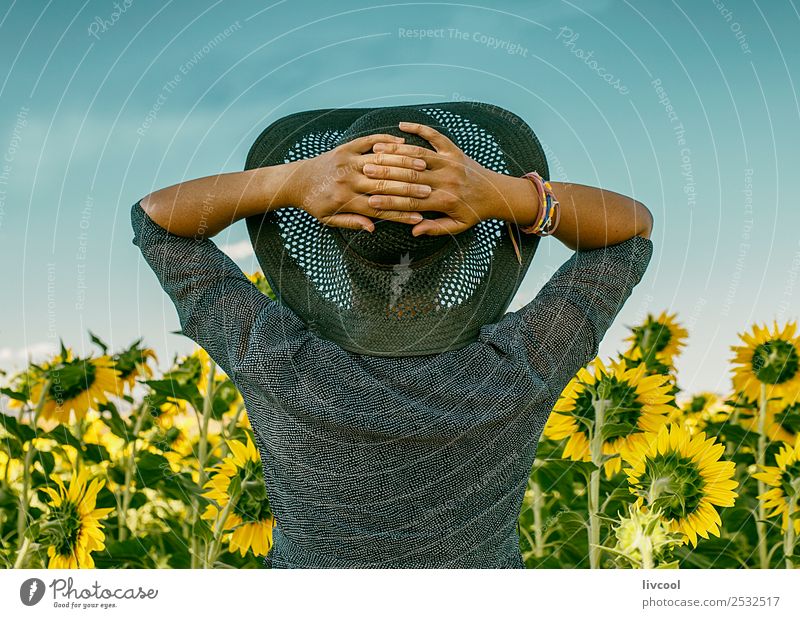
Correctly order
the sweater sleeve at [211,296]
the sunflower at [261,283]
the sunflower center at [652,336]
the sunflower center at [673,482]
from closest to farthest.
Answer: the sweater sleeve at [211,296]
the sunflower center at [673,482]
the sunflower at [261,283]
the sunflower center at [652,336]

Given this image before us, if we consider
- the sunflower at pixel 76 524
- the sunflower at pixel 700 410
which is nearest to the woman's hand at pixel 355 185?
the sunflower at pixel 76 524

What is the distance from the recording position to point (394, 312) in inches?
38.2

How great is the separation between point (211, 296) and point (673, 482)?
0.67 meters

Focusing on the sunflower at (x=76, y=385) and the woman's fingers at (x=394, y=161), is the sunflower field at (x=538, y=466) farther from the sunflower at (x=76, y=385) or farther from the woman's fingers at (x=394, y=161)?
the woman's fingers at (x=394, y=161)

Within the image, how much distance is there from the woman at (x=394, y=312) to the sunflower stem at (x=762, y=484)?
2.02ft

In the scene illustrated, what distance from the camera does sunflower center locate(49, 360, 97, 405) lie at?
58.3 inches

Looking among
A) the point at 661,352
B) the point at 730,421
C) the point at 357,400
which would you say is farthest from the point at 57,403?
the point at 730,421

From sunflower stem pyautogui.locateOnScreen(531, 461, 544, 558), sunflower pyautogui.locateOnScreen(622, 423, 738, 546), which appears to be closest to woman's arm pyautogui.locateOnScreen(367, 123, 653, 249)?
sunflower pyautogui.locateOnScreen(622, 423, 738, 546)

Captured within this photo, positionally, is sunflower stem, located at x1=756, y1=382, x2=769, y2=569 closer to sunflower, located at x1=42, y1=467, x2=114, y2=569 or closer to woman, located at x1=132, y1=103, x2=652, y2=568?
woman, located at x1=132, y1=103, x2=652, y2=568

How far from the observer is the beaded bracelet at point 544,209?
973mm

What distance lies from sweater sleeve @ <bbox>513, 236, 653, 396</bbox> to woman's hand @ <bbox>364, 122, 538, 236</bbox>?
124 millimetres

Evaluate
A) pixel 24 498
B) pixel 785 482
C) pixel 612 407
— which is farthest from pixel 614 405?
pixel 24 498

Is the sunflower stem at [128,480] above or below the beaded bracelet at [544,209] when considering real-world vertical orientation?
below
